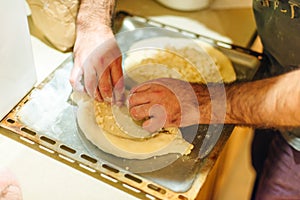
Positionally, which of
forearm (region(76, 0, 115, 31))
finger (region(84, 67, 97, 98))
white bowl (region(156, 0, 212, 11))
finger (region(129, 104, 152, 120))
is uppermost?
white bowl (region(156, 0, 212, 11))

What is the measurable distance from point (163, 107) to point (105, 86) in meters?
0.11

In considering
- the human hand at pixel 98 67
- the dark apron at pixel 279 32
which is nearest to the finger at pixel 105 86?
the human hand at pixel 98 67

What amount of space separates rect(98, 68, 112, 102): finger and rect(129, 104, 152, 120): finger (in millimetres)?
57

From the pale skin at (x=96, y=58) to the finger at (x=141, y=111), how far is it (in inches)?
2.2

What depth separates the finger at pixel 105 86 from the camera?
0.85 m

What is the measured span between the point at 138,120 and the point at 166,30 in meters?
0.30

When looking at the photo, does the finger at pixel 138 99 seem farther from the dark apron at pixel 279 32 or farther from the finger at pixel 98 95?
the dark apron at pixel 279 32

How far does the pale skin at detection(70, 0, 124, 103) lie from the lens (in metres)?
0.85

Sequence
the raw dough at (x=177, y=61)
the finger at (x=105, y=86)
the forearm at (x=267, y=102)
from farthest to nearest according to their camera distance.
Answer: the raw dough at (x=177, y=61) < the finger at (x=105, y=86) < the forearm at (x=267, y=102)

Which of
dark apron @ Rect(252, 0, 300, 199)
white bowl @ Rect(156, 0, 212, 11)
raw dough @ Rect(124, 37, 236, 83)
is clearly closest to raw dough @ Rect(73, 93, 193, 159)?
raw dough @ Rect(124, 37, 236, 83)

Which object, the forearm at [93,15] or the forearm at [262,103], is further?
the forearm at [93,15]

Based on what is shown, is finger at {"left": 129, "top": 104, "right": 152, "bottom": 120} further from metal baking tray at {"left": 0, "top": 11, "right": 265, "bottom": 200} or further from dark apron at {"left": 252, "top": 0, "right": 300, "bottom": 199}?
dark apron at {"left": 252, "top": 0, "right": 300, "bottom": 199}

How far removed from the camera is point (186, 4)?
1.13m

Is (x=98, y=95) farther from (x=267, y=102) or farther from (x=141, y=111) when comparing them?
(x=267, y=102)
